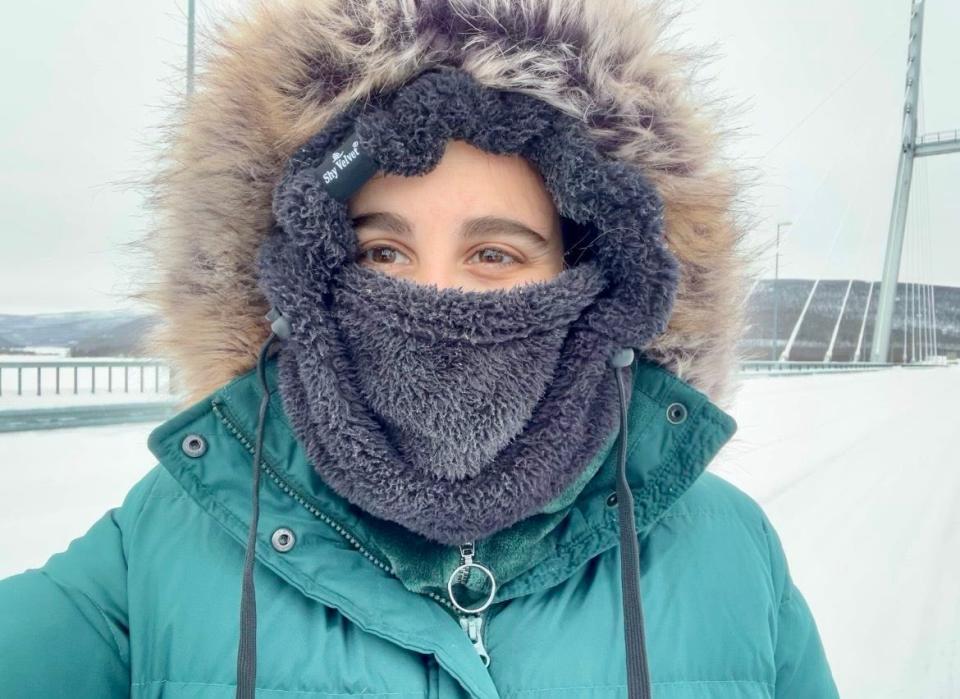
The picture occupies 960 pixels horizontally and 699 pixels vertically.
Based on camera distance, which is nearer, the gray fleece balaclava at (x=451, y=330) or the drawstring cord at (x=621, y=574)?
the drawstring cord at (x=621, y=574)

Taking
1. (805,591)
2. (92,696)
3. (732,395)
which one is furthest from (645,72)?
(805,591)

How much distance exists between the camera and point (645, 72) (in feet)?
3.92

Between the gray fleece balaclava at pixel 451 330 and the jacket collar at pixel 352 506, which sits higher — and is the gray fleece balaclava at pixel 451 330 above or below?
above

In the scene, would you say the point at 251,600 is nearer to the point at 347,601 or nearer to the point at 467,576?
the point at 347,601

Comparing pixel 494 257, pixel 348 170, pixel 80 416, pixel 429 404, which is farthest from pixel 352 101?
pixel 80 416

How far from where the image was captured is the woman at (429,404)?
913 millimetres

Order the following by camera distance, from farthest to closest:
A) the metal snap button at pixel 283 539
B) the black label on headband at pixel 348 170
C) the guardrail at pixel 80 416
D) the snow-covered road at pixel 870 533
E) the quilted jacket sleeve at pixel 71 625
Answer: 1. the guardrail at pixel 80 416
2. the snow-covered road at pixel 870 533
3. the black label on headband at pixel 348 170
4. the metal snap button at pixel 283 539
5. the quilted jacket sleeve at pixel 71 625

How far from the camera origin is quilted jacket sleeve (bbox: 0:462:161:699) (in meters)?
0.83

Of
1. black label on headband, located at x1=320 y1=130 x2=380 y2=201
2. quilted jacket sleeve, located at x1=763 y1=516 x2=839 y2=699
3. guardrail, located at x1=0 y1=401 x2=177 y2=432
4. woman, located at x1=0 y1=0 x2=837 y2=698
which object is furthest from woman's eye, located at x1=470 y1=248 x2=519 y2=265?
guardrail, located at x1=0 y1=401 x2=177 y2=432

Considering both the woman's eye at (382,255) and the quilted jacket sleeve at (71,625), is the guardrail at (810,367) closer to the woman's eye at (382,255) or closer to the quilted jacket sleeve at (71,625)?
the woman's eye at (382,255)

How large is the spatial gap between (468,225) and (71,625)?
0.86 meters

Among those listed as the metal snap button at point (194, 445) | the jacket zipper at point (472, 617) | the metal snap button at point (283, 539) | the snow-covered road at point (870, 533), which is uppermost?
the metal snap button at point (194, 445)

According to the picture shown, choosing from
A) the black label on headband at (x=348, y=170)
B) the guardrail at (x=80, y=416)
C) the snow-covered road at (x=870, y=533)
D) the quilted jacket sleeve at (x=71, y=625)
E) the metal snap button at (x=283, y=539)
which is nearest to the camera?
the quilted jacket sleeve at (x=71, y=625)

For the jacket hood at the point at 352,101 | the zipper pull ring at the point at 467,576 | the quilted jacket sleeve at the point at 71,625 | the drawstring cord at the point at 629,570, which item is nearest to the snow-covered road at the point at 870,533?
the drawstring cord at the point at 629,570
